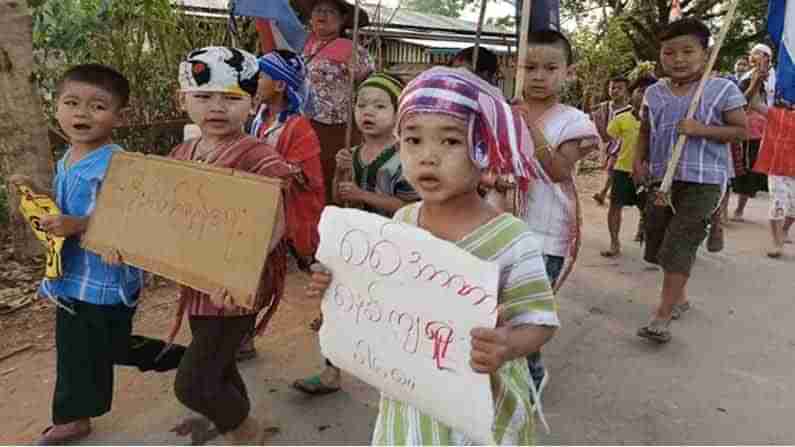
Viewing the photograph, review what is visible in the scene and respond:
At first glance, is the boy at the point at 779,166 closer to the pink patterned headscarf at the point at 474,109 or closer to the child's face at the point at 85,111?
the pink patterned headscarf at the point at 474,109

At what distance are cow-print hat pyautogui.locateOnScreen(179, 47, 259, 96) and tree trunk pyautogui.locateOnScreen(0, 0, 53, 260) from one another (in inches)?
97.6

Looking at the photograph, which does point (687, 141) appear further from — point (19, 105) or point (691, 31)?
point (19, 105)

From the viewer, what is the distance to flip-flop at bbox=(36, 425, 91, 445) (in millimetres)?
2455

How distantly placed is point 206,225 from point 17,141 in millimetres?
2893

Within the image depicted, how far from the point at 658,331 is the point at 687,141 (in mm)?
1094

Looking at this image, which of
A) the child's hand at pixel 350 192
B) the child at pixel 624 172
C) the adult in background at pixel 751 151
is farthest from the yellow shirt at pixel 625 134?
the child's hand at pixel 350 192

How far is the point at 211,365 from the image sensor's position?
2.20m

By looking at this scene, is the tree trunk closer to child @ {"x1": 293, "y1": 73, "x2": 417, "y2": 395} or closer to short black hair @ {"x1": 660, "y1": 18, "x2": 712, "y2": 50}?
child @ {"x1": 293, "y1": 73, "x2": 417, "y2": 395}

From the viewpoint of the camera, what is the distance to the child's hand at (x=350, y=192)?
2.61m

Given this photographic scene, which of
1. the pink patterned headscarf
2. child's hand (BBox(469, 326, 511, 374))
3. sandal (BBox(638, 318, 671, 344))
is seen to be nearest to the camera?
child's hand (BBox(469, 326, 511, 374))

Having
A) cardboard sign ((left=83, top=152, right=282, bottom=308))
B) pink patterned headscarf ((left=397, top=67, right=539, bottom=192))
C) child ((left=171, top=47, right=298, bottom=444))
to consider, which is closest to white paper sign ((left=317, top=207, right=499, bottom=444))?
pink patterned headscarf ((left=397, top=67, right=539, bottom=192))

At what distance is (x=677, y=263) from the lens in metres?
3.51

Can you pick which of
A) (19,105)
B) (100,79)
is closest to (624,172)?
(100,79)

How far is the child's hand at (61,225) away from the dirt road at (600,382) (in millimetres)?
913
